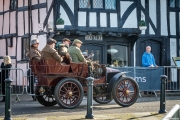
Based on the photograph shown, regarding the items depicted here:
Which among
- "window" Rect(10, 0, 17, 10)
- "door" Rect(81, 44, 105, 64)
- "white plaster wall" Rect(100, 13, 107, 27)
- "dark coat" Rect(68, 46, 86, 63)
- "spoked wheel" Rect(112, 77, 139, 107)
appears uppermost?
"window" Rect(10, 0, 17, 10)

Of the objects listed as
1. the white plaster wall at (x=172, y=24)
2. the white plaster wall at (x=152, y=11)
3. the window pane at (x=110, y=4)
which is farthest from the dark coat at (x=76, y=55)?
the white plaster wall at (x=172, y=24)

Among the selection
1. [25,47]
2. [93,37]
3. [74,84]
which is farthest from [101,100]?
[25,47]

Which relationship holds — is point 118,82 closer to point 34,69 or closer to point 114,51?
point 34,69

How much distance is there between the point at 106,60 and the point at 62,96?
950cm

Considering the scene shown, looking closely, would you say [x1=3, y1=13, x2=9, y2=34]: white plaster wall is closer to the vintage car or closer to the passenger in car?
the passenger in car

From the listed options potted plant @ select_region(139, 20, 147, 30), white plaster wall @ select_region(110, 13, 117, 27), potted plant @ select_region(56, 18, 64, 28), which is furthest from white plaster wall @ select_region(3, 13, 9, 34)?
potted plant @ select_region(139, 20, 147, 30)

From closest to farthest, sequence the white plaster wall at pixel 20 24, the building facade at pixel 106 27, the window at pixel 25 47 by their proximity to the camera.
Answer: the building facade at pixel 106 27
the window at pixel 25 47
the white plaster wall at pixel 20 24

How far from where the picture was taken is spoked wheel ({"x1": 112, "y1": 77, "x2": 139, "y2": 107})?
12879mm

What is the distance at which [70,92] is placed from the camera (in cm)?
1235

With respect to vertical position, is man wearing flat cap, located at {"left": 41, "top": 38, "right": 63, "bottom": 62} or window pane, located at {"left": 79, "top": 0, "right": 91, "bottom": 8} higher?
window pane, located at {"left": 79, "top": 0, "right": 91, "bottom": 8}

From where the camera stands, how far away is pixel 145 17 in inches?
873

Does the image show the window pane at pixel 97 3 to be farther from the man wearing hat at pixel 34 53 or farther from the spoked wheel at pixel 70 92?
the spoked wheel at pixel 70 92

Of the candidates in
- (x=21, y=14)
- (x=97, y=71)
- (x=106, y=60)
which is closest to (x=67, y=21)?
(x=106, y=60)

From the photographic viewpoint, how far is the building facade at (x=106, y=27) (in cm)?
2061
